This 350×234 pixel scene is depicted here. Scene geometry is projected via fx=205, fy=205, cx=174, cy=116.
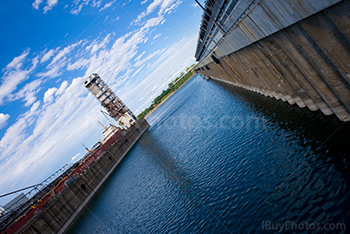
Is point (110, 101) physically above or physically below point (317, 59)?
above

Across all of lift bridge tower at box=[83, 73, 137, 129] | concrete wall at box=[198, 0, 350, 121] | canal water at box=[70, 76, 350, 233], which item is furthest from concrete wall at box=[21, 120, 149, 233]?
concrete wall at box=[198, 0, 350, 121]

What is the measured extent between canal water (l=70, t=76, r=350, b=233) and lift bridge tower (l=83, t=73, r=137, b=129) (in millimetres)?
51453

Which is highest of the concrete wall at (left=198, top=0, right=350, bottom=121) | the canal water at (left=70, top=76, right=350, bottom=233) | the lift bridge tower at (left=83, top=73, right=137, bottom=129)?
the lift bridge tower at (left=83, top=73, right=137, bottom=129)

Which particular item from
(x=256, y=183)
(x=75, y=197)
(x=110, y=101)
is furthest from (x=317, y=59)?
(x=110, y=101)

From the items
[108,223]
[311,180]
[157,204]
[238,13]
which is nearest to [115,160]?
[108,223]

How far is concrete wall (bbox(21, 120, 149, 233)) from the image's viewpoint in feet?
93.9

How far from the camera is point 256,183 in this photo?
532 inches

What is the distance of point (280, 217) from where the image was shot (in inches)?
390

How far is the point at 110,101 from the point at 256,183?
6956 centimetres

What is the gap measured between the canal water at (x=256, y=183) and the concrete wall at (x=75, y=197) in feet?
18.3

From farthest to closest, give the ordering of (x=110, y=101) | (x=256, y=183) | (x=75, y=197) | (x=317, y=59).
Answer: (x=110, y=101), (x=75, y=197), (x=256, y=183), (x=317, y=59)

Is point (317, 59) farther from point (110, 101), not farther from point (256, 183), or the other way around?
point (110, 101)

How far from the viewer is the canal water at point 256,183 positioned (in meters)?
9.38

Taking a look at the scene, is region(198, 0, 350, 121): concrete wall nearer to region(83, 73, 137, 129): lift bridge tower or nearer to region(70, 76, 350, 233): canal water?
region(70, 76, 350, 233): canal water
